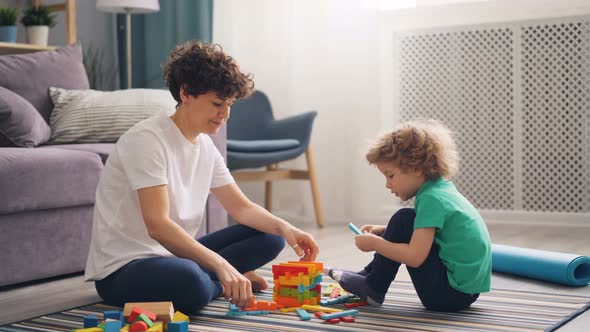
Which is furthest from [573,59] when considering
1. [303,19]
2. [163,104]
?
[163,104]

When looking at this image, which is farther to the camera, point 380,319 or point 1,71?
point 1,71

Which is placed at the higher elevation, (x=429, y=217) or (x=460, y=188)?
(x=429, y=217)

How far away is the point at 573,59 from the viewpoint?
12.8ft

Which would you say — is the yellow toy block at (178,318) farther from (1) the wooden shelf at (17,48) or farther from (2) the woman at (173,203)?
(1) the wooden shelf at (17,48)

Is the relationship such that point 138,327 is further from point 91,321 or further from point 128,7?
point 128,7

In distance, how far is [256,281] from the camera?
7.49 feet

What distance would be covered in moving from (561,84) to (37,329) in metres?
2.88

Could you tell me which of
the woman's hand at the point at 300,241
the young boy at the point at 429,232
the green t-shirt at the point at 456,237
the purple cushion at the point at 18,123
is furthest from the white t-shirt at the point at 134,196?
the purple cushion at the point at 18,123

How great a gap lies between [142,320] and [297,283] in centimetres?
46

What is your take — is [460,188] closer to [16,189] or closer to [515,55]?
[515,55]

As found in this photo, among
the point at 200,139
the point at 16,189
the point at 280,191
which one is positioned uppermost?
the point at 200,139

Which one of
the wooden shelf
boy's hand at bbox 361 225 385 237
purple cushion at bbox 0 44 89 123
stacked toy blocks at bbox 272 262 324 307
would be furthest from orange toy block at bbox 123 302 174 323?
the wooden shelf

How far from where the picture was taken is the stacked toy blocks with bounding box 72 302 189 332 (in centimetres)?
168

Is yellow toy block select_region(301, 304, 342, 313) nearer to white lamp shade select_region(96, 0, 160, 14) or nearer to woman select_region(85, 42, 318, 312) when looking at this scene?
woman select_region(85, 42, 318, 312)
